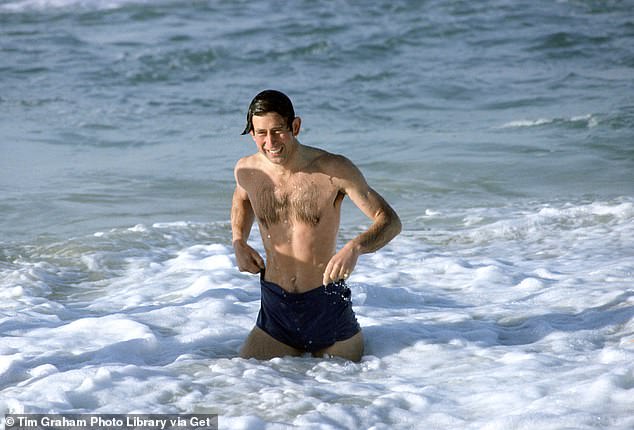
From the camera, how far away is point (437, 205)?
864 cm

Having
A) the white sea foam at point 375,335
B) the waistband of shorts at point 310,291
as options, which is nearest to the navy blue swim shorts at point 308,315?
the waistband of shorts at point 310,291

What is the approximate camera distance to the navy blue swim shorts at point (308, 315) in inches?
170

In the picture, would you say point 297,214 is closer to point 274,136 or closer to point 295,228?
point 295,228

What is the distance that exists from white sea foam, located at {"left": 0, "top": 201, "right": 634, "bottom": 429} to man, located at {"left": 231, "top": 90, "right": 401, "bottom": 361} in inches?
5.1

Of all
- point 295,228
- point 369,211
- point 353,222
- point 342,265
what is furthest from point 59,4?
point 342,265

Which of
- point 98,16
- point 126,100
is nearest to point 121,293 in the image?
point 126,100

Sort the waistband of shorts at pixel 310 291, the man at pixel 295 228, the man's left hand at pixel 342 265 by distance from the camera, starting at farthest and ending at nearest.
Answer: the waistband of shorts at pixel 310 291 → the man at pixel 295 228 → the man's left hand at pixel 342 265

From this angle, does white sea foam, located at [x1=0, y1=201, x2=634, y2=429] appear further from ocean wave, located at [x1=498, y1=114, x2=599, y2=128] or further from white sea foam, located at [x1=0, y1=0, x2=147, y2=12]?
white sea foam, located at [x1=0, y1=0, x2=147, y2=12]

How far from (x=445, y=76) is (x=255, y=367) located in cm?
1219

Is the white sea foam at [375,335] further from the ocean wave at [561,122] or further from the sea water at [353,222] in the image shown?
the ocean wave at [561,122]

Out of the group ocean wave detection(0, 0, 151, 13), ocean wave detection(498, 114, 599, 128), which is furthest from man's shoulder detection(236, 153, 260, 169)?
ocean wave detection(0, 0, 151, 13)

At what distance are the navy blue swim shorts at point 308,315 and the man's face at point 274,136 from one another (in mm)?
622

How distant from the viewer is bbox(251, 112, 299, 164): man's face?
407 centimetres

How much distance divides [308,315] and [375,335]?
2.17 feet
